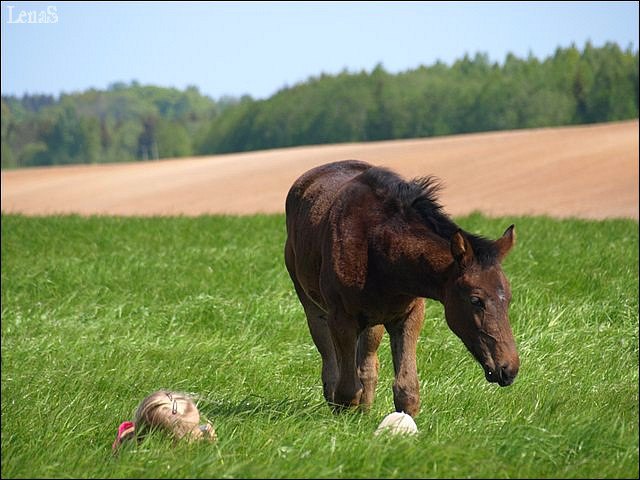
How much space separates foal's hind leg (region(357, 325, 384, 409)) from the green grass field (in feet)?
0.47

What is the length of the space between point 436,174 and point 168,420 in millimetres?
35942

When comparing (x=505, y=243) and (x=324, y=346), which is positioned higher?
(x=505, y=243)

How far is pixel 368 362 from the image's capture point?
→ 24.1 ft

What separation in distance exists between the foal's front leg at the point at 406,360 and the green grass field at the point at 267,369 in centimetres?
17

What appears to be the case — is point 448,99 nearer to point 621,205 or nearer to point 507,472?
point 621,205

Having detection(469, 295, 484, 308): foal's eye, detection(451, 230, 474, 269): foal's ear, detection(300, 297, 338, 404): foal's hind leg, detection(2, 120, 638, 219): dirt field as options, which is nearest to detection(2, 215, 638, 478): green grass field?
detection(300, 297, 338, 404): foal's hind leg

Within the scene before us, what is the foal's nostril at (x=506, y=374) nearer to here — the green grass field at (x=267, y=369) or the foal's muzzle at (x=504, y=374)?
the foal's muzzle at (x=504, y=374)

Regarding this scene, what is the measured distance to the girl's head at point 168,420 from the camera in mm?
5758

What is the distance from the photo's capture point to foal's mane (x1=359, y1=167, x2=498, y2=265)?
6.18 meters

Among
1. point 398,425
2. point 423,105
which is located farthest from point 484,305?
point 423,105

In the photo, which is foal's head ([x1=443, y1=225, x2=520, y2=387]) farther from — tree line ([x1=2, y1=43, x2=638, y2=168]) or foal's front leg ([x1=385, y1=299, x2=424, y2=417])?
tree line ([x1=2, y1=43, x2=638, y2=168])

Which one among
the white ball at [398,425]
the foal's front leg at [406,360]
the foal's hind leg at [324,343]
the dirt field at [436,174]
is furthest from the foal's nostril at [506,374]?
the dirt field at [436,174]

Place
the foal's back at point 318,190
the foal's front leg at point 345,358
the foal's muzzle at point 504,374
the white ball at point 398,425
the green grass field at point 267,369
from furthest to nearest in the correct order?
the foal's back at point 318,190 < the foal's front leg at point 345,358 < the foal's muzzle at point 504,374 < the white ball at point 398,425 < the green grass field at point 267,369

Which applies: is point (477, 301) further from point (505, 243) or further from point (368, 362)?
point (368, 362)
